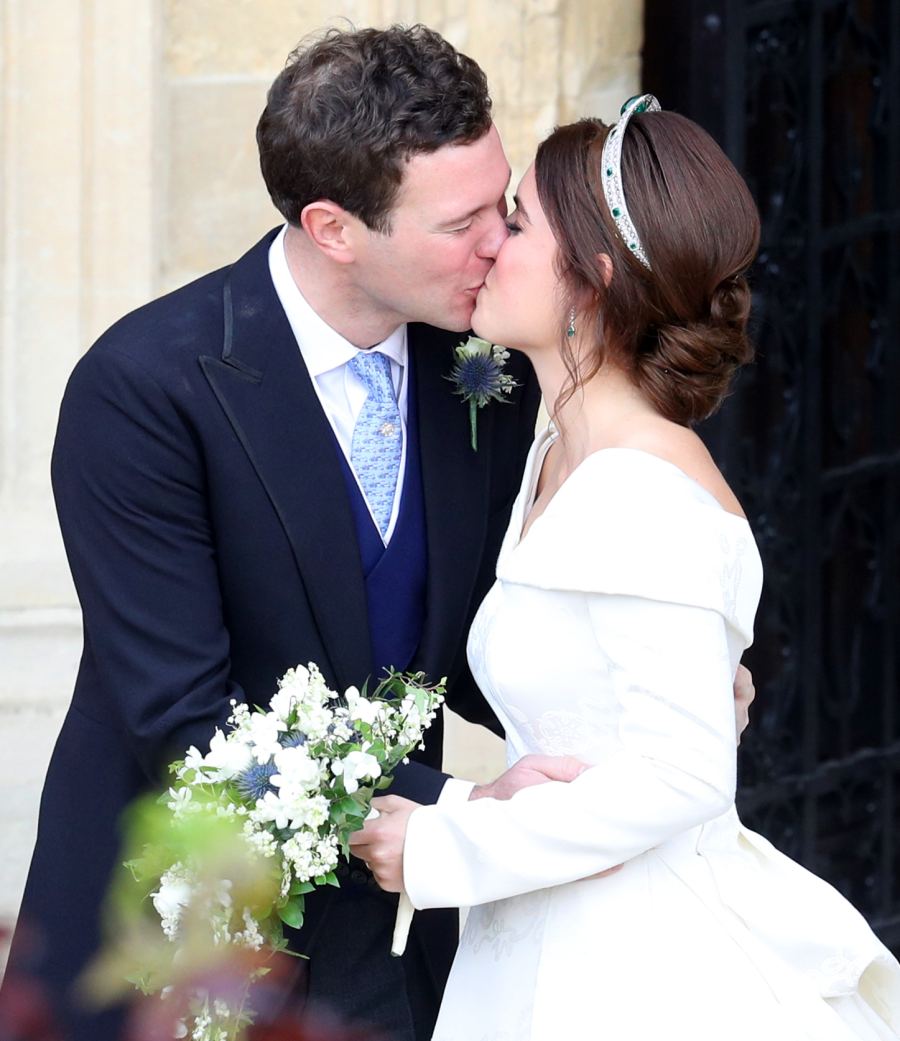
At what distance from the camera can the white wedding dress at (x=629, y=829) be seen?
6.89ft

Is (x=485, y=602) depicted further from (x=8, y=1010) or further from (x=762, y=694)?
(x=762, y=694)

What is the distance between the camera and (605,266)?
229cm

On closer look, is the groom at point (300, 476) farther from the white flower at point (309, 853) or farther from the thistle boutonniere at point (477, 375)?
the white flower at point (309, 853)

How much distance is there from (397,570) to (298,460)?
23 centimetres

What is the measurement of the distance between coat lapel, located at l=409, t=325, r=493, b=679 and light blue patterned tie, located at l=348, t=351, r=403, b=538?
1.8 inches

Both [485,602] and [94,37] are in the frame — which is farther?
[94,37]

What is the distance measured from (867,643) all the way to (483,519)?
7.49ft

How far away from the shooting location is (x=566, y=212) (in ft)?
7.59

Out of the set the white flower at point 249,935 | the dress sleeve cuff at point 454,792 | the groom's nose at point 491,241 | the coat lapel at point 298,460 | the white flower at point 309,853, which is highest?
the groom's nose at point 491,241

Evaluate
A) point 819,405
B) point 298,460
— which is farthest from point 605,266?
point 819,405

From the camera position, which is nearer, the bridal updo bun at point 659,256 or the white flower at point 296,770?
the white flower at point 296,770

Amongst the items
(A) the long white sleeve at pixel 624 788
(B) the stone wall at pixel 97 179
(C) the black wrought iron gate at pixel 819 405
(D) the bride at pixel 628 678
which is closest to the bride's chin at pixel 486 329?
(D) the bride at pixel 628 678

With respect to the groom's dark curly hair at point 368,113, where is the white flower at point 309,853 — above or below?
below

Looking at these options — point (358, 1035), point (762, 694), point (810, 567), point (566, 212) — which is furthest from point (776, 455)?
point (358, 1035)
